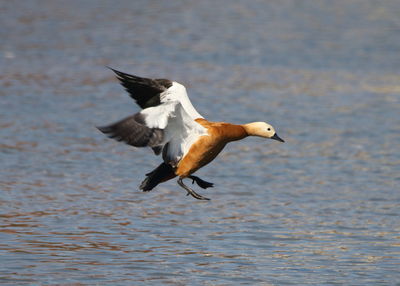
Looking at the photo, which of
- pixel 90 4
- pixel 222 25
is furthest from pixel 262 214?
pixel 90 4

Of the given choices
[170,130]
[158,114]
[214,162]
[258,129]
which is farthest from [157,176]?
[214,162]

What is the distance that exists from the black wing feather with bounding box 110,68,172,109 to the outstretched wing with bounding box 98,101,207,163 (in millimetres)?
204

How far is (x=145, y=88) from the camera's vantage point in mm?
8820

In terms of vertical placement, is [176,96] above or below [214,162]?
above

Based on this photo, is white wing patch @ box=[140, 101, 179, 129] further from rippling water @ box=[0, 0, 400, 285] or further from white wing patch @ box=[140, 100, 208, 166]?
rippling water @ box=[0, 0, 400, 285]

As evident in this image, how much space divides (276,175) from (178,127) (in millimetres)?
3497

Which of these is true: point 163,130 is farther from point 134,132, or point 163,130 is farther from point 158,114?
point 134,132

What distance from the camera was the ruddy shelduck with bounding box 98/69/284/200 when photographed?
8562mm

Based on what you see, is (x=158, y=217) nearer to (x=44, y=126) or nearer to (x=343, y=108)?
(x=44, y=126)

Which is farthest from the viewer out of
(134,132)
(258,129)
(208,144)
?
(258,129)

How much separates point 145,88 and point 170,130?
0.45 m

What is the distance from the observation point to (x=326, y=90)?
18.0 metres

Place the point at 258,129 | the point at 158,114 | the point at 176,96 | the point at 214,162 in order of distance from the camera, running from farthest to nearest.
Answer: the point at 214,162
the point at 258,129
the point at 176,96
the point at 158,114

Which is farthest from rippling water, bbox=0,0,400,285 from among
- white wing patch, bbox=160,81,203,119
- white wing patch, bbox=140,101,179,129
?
white wing patch, bbox=160,81,203,119
